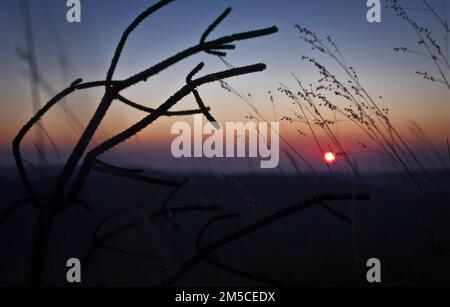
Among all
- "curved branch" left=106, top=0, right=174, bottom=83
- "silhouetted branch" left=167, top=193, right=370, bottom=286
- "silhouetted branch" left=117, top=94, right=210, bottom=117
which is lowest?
"silhouetted branch" left=167, top=193, right=370, bottom=286

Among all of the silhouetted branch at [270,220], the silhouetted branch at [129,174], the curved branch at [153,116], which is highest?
the curved branch at [153,116]

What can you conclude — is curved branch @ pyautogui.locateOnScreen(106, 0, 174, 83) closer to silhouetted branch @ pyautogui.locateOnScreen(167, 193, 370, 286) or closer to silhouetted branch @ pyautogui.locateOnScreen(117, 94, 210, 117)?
silhouetted branch @ pyautogui.locateOnScreen(117, 94, 210, 117)

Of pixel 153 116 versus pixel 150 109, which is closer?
pixel 153 116

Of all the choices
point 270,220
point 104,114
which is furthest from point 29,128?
point 270,220

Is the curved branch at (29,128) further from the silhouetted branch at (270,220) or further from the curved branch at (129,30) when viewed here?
the silhouetted branch at (270,220)

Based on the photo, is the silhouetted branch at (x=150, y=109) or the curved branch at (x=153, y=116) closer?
the curved branch at (x=153, y=116)

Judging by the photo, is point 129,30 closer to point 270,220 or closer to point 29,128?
point 29,128

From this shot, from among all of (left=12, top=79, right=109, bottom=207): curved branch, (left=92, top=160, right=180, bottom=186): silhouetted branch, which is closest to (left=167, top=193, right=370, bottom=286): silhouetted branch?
(left=92, top=160, right=180, bottom=186): silhouetted branch

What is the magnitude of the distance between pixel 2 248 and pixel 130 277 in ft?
7.29

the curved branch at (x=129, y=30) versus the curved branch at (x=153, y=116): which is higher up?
the curved branch at (x=129, y=30)

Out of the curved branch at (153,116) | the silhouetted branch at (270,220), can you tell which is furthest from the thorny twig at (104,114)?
the silhouetted branch at (270,220)

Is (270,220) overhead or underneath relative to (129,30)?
underneath
